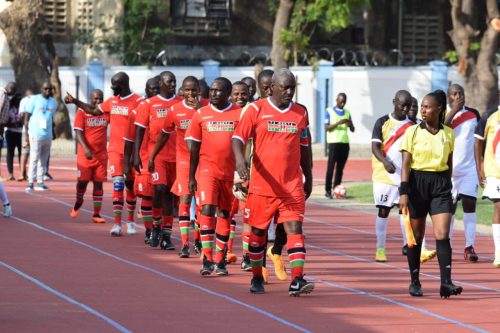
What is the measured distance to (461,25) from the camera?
32.3 metres

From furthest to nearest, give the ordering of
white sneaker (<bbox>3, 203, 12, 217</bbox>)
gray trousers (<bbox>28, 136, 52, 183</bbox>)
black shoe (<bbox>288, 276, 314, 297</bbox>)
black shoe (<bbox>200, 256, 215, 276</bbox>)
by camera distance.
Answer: gray trousers (<bbox>28, 136, 52, 183</bbox>) → white sneaker (<bbox>3, 203, 12, 217</bbox>) → black shoe (<bbox>200, 256, 215, 276</bbox>) → black shoe (<bbox>288, 276, 314, 297</bbox>)

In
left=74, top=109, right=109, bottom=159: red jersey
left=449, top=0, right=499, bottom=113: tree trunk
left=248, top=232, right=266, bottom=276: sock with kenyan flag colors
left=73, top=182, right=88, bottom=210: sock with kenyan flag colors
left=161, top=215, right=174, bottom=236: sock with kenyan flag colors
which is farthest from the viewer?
left=449, top=0, right=499, bottom=113: tree trunk

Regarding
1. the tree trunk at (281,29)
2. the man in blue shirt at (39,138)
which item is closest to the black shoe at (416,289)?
the man in blue shirt at (39,138)

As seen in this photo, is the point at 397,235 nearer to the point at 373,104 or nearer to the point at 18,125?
the point at 18,125

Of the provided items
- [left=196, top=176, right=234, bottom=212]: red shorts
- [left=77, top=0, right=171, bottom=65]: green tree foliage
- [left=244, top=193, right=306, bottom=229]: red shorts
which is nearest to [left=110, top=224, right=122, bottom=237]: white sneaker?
[left=196, top=176, right=234, bottom=212]: red shorts

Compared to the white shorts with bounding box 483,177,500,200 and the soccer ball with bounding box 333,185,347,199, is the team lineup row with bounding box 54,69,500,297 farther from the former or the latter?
the soccer ball with bounding box 333,185,347,199

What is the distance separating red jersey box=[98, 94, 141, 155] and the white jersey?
4.30 m

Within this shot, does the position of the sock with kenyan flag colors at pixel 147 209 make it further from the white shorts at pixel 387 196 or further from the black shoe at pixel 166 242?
the white shorts at pixel 387 196

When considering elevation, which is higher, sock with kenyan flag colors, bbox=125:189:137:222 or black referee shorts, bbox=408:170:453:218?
black referee shorts, bbox=408:170:453:218

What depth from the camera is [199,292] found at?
40.4ft

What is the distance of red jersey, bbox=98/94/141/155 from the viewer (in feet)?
56.7

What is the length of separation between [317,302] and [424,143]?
1865 mm

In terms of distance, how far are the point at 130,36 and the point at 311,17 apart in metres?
7.42

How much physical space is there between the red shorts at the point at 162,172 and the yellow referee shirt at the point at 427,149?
4.17 metres
